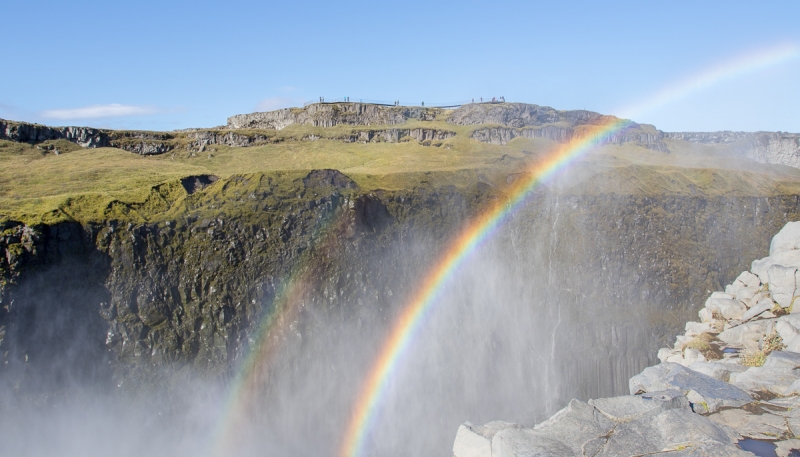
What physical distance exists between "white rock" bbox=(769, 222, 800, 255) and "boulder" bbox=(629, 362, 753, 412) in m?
23.1

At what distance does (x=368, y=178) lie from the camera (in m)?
43.8

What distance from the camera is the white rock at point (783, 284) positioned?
96.0 feet

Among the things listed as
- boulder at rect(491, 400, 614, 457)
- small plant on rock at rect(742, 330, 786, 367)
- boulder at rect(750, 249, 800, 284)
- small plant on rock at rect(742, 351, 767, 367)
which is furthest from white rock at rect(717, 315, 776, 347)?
boulder at rect(491, 400, 614, 457)

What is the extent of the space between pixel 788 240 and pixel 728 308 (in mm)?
8787

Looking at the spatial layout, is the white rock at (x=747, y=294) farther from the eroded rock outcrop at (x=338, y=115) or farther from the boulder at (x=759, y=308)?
the eroded rock outcrop at (x=338, y=115)

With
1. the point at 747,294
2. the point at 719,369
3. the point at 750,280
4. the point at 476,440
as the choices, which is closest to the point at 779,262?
the point at 750,280

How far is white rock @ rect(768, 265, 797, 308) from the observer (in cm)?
2925

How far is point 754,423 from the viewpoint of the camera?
1483 centimetres

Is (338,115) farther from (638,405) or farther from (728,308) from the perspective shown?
(638,405)

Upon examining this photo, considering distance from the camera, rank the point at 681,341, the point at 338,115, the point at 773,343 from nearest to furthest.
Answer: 1. the point at 773,343
2. the point at 681,341
3. the point at 338,115

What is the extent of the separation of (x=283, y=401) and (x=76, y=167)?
31.0m

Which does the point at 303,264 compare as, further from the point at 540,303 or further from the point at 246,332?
the point at 540,303

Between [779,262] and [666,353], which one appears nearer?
[666,353]

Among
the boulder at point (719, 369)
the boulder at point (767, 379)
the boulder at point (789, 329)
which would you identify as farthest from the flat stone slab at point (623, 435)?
the boulder at point (789, 329)
